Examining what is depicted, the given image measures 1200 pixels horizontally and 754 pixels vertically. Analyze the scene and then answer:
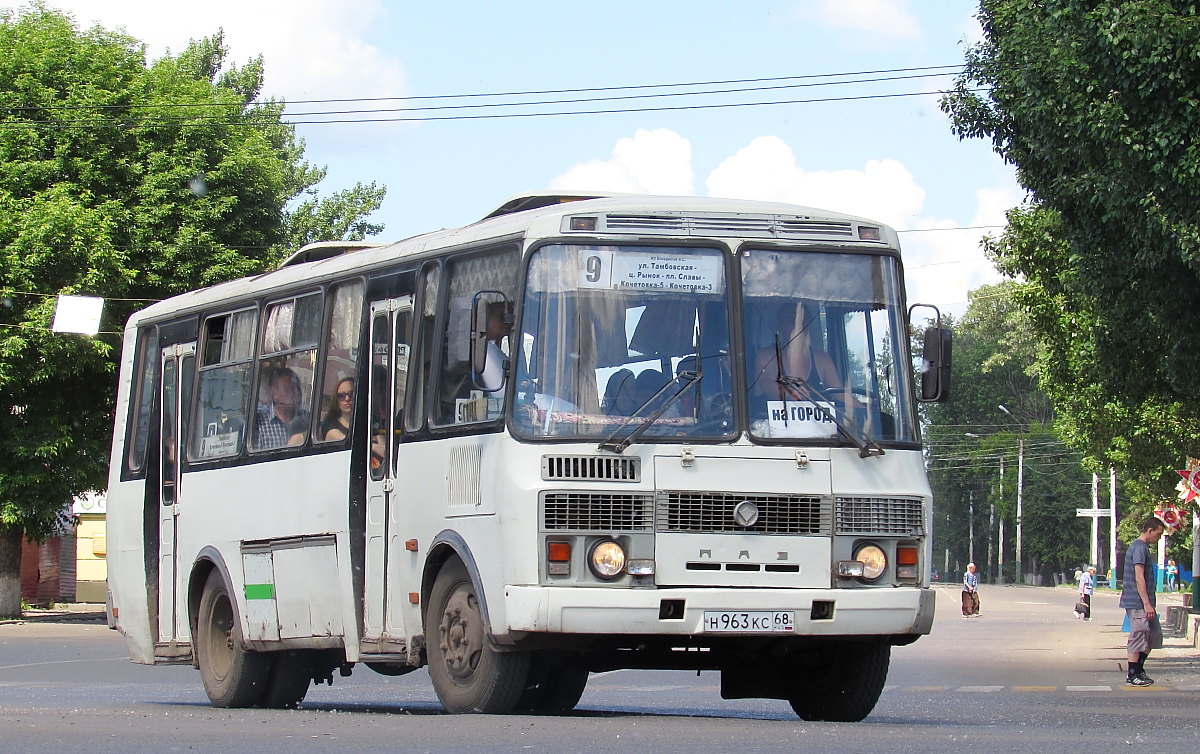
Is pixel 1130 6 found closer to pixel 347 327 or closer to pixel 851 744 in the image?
pixel 347 327

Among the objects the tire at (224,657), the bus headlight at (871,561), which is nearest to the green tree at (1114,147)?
the bus headlight at (871,561)

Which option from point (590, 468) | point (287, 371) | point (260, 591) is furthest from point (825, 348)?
point (260, 591)

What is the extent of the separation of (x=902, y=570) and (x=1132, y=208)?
7903mm

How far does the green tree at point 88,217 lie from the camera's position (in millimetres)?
36562

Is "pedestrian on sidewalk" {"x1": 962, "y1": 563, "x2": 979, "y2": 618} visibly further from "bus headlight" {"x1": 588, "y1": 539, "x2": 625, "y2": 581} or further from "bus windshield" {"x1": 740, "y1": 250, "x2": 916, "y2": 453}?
"bus headlight" {"x1": 588, "y1": 539, "x2": 625, "y2": 581}

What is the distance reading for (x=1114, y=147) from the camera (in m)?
17.5

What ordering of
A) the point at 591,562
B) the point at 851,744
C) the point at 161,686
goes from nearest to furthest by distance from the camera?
the point at 851,744 → the point at 591,562 → the point at 161,686

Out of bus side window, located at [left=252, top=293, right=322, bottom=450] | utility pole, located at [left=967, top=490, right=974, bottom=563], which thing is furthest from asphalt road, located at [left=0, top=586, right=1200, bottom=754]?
utility pole, located at [left=967, top=490, right=974, bottom=563]

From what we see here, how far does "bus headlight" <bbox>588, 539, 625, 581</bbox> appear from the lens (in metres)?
10.5

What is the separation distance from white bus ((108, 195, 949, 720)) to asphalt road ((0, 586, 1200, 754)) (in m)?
0.46

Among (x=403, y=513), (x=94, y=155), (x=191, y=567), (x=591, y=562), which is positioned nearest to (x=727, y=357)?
(x=591, y=562)

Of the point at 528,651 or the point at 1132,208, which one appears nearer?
the point at 528,651

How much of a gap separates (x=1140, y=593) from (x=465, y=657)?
34.5ft

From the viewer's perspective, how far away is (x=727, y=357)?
10.9 metres
